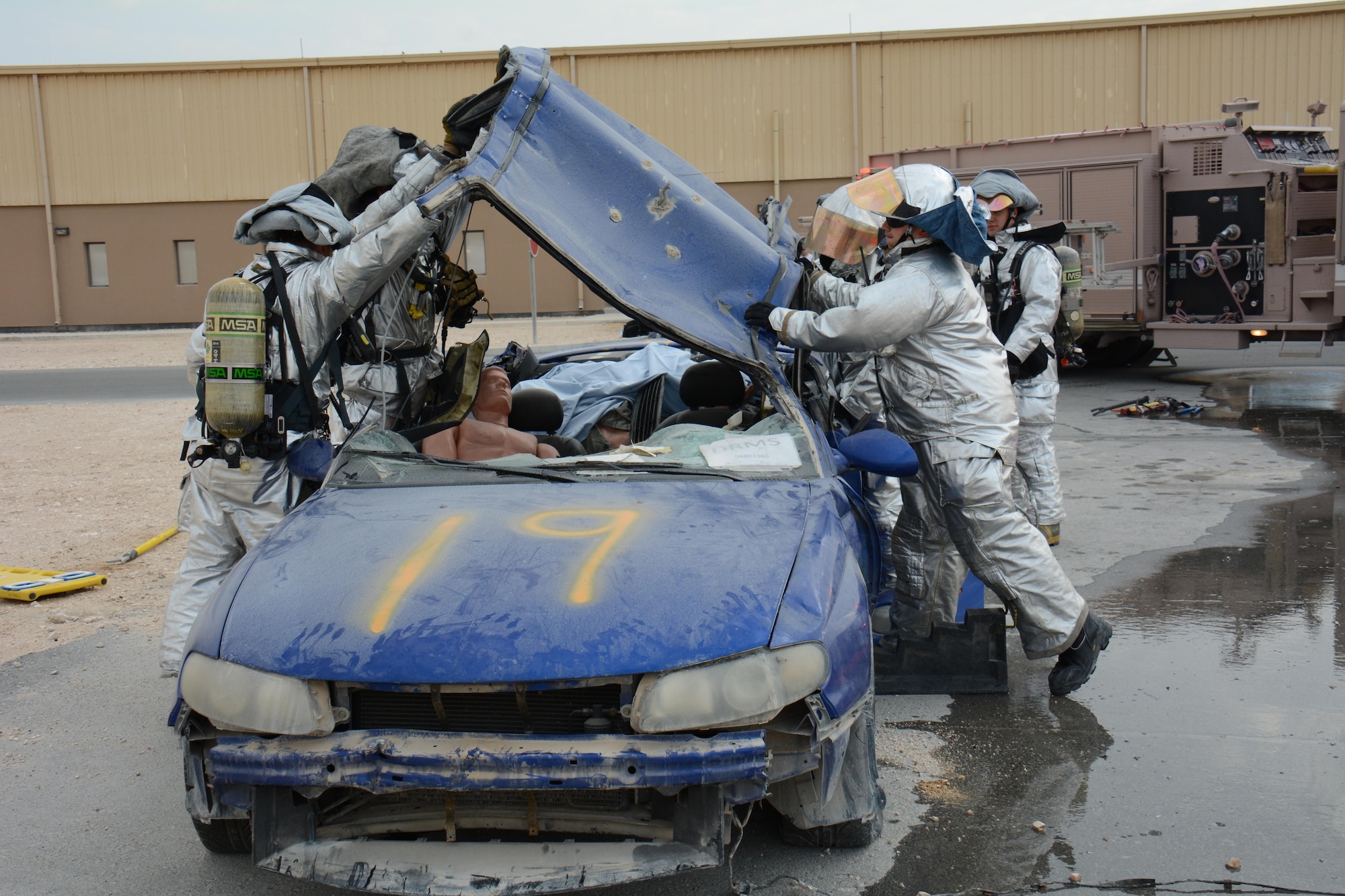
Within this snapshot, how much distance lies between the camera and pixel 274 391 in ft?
13.8

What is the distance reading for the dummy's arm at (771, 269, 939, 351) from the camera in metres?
3.89

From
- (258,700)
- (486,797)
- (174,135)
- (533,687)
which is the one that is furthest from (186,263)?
(533,687)

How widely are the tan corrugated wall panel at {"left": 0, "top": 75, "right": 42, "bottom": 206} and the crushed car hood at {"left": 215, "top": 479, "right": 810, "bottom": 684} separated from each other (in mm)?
29174

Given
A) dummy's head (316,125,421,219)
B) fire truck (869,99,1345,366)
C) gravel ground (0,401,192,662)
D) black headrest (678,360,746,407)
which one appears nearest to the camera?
black headrest (678,360,746,407)

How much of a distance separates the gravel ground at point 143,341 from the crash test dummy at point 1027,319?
11.7 m

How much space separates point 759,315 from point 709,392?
70 cm

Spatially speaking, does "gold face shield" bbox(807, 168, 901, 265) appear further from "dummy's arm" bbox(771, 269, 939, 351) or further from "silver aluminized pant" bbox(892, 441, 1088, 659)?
"silver aluminized pant" bbox(892, 441, 1088, 659)

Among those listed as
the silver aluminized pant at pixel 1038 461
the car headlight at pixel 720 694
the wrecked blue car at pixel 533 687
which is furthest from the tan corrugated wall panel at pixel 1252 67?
the car headlight at pixel 720 694

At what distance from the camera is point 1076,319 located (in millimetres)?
6902

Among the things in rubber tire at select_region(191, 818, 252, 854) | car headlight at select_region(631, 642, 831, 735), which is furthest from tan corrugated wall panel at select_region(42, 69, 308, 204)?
car headlight at select_region(631, 642, 831, 735)

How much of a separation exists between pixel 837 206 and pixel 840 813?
2.24 metres

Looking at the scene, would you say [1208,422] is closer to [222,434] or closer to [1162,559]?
[1162,559]

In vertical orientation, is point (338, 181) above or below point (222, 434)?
above

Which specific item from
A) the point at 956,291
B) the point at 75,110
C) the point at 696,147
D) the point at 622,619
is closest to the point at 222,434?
the point at 622,619
